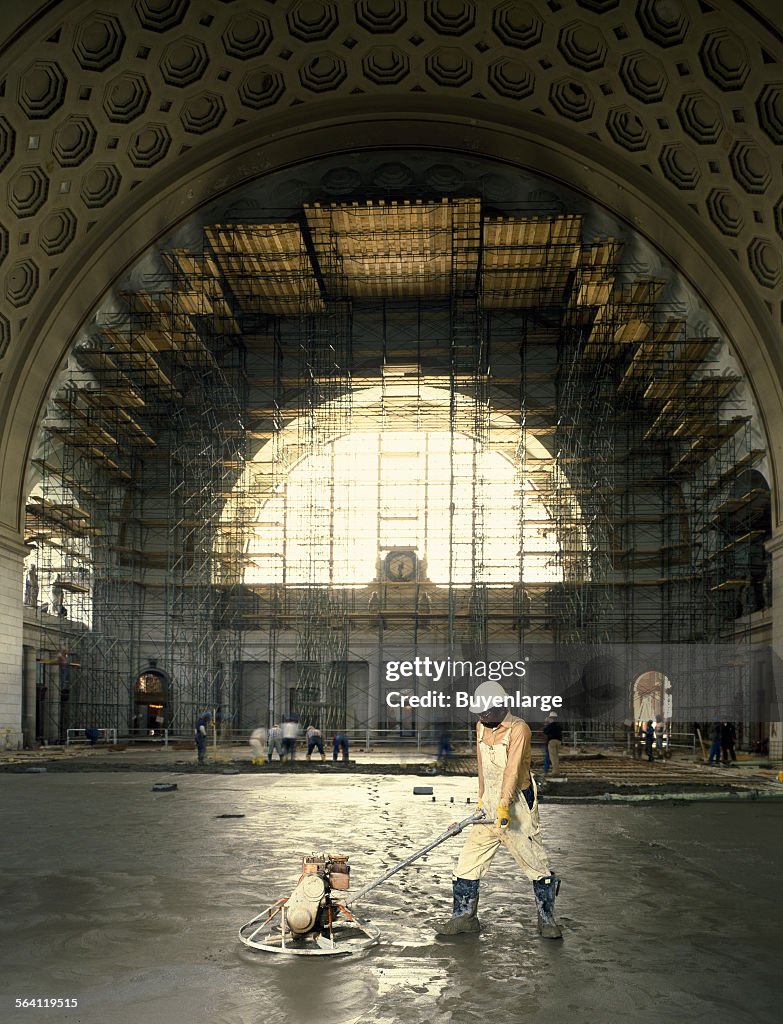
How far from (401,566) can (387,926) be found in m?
38.7

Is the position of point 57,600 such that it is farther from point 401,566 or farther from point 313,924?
point 313,924

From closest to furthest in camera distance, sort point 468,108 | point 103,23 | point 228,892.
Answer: point 228,892 < point 103,23 < point 468,108

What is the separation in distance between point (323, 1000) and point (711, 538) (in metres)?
37.0

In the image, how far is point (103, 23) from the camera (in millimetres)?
27891

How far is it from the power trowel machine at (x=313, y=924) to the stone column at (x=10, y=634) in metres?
25.0

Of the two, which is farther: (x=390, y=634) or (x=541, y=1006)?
(x=390, y=634)

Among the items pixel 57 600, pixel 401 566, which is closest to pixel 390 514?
pixel 401 566

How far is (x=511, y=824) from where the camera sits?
26.1 ft

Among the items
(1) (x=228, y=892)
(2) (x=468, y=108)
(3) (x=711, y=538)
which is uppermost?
(2) (x=468, y=108)

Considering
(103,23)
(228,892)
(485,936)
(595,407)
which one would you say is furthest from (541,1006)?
(595,407)

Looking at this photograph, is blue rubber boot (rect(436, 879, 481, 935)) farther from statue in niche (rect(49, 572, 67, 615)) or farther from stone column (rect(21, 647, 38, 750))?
statue in niche (rect(49, 572, 67, 615))

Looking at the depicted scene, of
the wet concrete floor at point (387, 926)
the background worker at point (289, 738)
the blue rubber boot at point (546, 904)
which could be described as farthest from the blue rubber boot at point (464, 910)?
the background worker at point (289, 738)

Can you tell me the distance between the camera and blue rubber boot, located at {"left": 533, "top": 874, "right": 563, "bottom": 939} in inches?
302

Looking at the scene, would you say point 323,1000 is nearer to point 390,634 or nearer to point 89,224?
point 89,224
